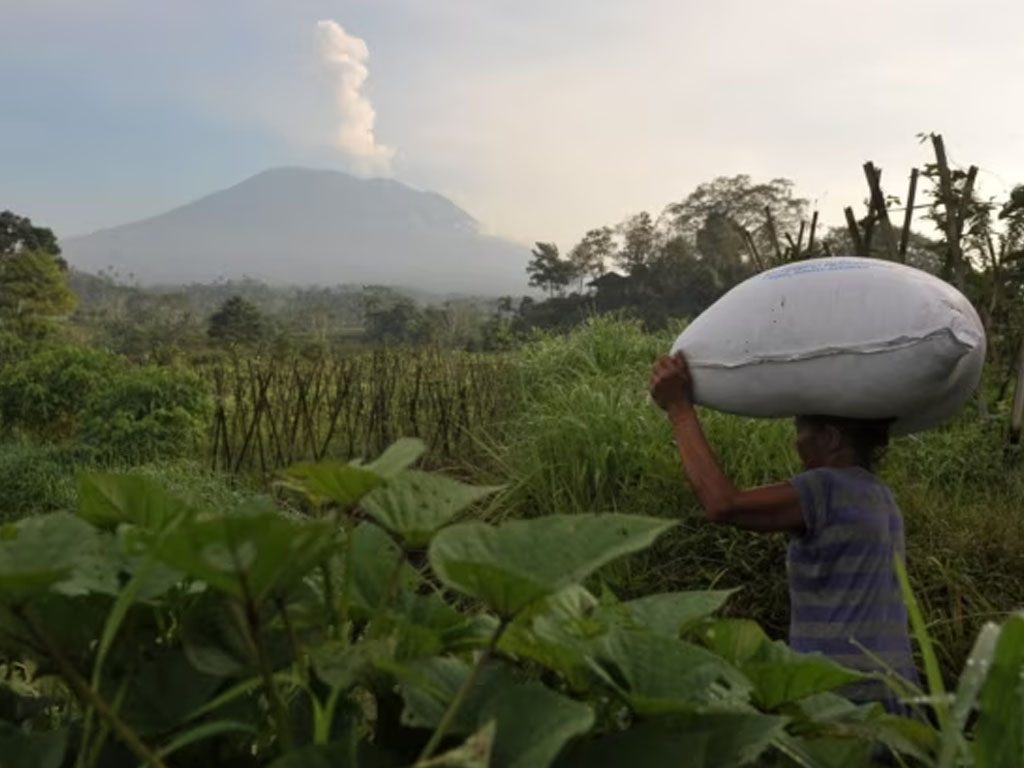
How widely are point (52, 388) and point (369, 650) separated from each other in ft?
28.8

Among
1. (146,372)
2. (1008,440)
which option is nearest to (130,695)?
(1008,440)

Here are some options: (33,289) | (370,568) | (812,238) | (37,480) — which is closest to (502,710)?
(370,568)

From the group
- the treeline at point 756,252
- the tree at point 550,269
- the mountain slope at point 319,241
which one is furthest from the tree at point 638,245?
the mountain slope at point 319,241

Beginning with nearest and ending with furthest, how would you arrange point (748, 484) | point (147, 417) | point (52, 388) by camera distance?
point (748, 484) < point (147, 417) < point (52, 388)

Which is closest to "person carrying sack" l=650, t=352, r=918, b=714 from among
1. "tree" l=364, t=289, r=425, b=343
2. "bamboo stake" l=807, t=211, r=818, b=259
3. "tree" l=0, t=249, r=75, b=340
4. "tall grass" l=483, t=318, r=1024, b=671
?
"tall grass" l=483, t=318, r=1024, b=671

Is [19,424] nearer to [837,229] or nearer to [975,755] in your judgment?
[975,755]

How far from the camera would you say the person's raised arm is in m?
1.48

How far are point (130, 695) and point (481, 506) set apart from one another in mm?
3566

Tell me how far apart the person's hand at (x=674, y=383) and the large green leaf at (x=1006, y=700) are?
1.32 metres

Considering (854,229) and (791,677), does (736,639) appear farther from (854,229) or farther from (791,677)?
(854,229)

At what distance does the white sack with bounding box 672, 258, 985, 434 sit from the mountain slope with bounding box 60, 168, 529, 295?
132m

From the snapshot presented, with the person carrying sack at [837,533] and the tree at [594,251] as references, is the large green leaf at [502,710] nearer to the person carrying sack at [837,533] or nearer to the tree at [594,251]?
the person carrying sack at [837,533]

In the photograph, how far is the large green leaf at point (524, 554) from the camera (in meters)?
0.32

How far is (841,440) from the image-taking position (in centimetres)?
155
